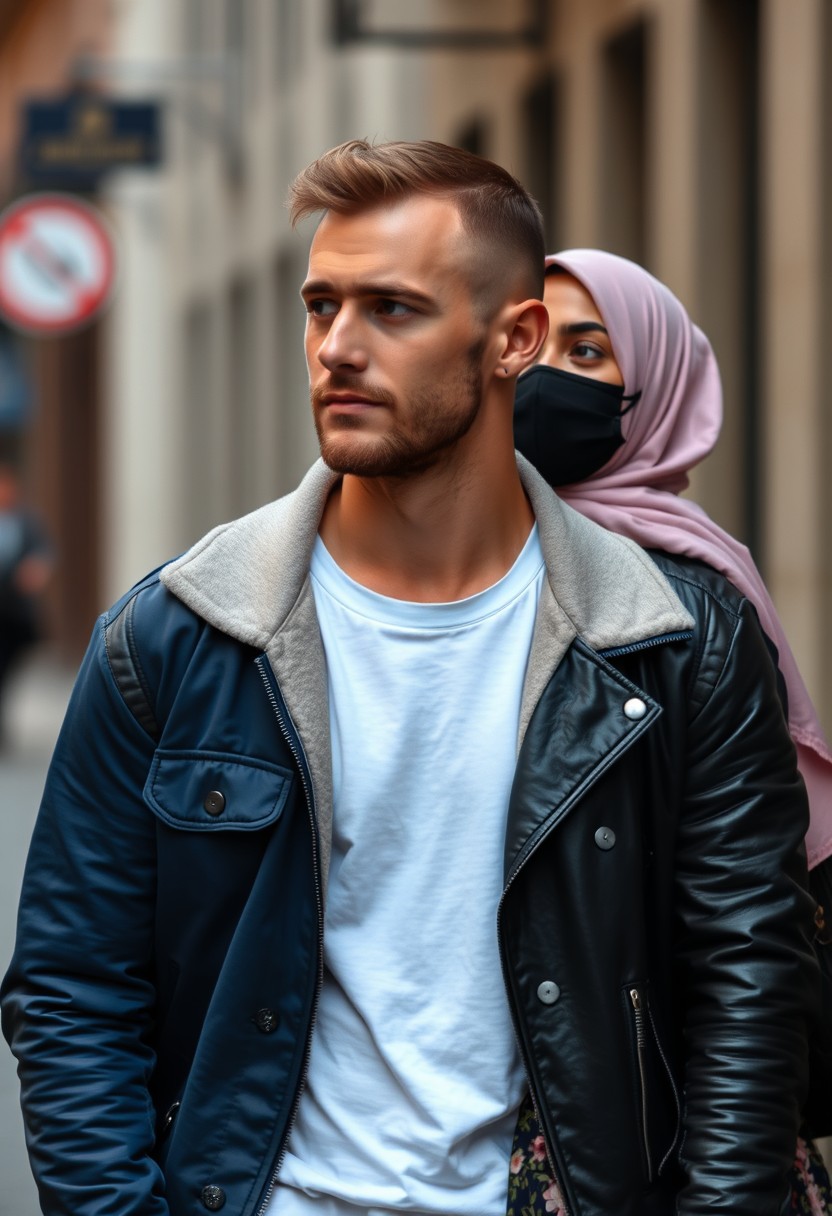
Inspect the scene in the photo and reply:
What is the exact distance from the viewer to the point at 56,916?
2.89 m

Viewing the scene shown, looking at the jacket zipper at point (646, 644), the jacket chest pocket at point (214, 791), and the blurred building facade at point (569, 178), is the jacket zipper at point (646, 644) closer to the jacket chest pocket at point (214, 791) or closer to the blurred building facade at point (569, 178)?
the jacket chest pocket at point (214, 791)

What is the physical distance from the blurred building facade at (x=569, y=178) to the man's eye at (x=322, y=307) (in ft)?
18.8

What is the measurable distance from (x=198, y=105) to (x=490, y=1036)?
21082 mm

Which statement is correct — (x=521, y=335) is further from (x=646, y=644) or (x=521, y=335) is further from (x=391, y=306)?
(x=646, y=644)

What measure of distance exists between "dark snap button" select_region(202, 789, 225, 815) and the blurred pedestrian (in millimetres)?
15427

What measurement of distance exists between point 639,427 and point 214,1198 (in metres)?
1.41

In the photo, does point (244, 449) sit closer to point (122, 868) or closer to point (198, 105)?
point (198, 105)

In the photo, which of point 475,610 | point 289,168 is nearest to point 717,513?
point 475,610

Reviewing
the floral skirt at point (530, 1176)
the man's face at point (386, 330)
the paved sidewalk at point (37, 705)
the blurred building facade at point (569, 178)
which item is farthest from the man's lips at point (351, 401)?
the paved sidewalk at point (37, 705)

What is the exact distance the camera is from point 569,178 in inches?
482

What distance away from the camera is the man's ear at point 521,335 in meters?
3.00

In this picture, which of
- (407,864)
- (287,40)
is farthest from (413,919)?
(287,40)

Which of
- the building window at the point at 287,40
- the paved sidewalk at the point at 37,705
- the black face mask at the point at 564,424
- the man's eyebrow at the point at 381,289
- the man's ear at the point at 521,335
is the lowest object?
the paved sidewalk at the point at 37,705

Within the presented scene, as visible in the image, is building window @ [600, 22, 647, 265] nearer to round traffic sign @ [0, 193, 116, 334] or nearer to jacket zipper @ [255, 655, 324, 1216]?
round traffic sign @ [0, 193, 116, 334]
